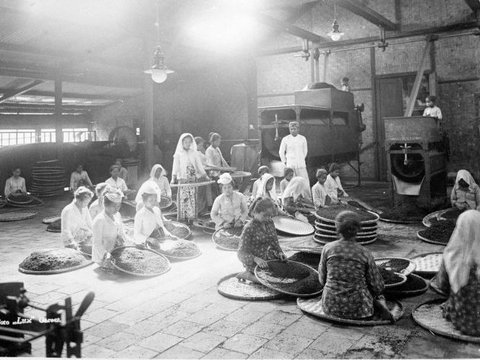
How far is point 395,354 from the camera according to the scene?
11.5ft

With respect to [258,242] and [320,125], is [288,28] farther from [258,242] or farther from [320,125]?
[258,242]

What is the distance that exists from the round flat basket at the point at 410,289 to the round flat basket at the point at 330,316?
0.53ft

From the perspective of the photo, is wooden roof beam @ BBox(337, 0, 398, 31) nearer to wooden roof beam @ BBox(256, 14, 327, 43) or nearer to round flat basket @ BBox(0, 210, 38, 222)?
wooden roof beam @ BBox(256, 14, 327, 43)

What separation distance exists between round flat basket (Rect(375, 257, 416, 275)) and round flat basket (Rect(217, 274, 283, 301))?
1447mm

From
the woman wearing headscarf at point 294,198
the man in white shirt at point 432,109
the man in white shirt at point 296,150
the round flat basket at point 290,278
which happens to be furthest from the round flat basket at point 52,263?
the man in white shirt at point 432,109

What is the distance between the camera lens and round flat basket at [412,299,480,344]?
3.65 meters

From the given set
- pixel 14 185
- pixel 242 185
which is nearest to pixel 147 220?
pixel 242 185

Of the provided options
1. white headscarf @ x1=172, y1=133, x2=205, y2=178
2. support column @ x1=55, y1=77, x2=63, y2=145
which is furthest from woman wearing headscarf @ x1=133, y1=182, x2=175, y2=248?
support column @ x1=55, y1=77, x2=63, y2=145

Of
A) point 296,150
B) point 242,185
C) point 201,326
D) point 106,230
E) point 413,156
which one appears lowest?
point 201,326

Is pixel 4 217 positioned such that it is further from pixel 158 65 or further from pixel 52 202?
pixel 158 65

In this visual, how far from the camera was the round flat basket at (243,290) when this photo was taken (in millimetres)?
4820

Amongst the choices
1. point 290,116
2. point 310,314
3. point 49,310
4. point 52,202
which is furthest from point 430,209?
point 52,202

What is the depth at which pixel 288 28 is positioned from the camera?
13.8 metres

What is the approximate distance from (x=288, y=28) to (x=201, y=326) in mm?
11354
